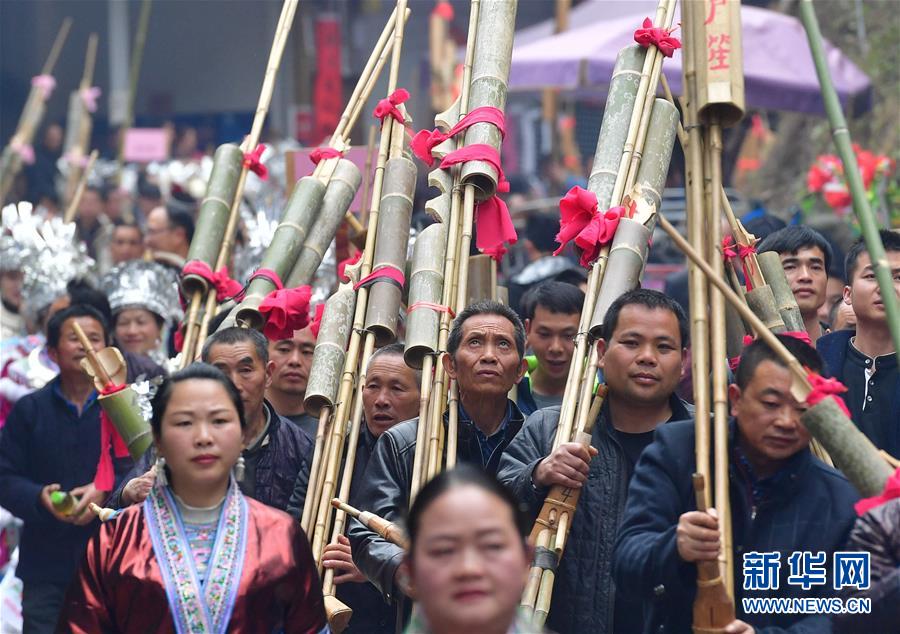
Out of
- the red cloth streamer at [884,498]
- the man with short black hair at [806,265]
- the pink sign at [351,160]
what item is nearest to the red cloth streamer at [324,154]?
the pink sign at [351,160]

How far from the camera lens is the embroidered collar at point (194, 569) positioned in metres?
3.05

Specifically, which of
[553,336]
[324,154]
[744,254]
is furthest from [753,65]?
[744,254]

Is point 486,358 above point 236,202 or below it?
below

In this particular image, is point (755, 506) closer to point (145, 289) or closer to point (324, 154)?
point (324, 154)

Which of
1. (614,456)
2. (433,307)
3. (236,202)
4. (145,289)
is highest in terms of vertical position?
(145,289)

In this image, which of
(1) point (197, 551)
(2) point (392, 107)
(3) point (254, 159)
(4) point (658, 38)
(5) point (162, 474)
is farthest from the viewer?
(3) point (254, 159)

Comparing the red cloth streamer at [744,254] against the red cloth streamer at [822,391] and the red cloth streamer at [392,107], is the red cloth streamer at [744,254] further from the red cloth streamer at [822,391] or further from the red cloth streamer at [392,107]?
the red cloth streamer at [822,391]

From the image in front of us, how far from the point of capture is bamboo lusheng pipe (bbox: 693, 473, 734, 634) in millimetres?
2971

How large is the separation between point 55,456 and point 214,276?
3.26 feet

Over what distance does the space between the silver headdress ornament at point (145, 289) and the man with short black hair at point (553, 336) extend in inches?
73.4

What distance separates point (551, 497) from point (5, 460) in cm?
250

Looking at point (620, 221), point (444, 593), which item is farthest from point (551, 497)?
point (444, 593)

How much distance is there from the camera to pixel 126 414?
14.2 feet

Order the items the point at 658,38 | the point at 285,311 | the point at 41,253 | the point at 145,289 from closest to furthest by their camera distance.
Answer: the point at 658,38 < the point at 285,311 < the point at 145,289 < the point at 41,253
